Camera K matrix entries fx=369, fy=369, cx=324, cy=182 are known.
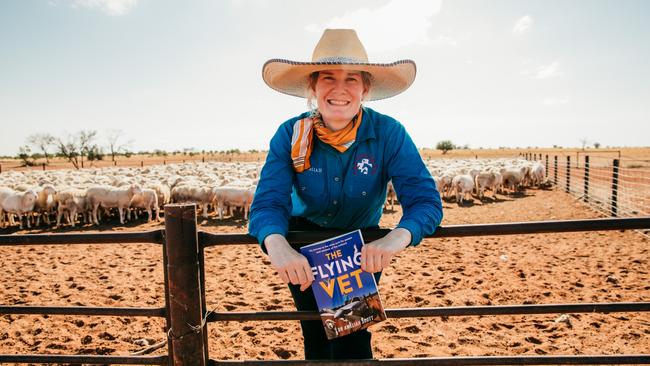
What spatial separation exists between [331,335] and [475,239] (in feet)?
27.6

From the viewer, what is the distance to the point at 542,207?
14453 millimetres

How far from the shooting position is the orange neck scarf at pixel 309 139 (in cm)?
179

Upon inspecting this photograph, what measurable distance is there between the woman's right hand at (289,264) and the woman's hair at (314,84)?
0.85 meters

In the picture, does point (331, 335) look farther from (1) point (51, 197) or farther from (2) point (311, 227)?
(1) point (51, 197)

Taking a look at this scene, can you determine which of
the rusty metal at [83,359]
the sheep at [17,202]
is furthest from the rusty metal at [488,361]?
the sheep at [17,202]

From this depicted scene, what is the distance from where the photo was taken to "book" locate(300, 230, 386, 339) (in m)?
1.58

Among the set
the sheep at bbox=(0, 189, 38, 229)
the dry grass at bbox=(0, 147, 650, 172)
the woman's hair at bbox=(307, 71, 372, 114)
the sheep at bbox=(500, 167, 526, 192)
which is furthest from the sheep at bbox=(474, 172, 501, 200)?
the dry grass at bbox=(0, 147, 650, 172)

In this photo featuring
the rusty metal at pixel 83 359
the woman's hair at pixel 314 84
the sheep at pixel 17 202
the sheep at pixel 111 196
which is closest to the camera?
the rusty metal at pixel 83 359

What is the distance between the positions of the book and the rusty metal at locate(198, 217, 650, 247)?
135 mm

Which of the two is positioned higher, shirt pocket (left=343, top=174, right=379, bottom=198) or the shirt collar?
the shirt collar

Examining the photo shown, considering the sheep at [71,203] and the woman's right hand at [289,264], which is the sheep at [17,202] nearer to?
the sheep at [71,203]

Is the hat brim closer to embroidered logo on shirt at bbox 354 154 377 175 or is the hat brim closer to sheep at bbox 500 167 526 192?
embroidered logo on shirt at bbox 354 154 377 175

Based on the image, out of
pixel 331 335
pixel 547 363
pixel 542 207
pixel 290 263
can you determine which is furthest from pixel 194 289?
pixel 542 207

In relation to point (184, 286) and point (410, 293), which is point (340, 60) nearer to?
point (184, 286)
